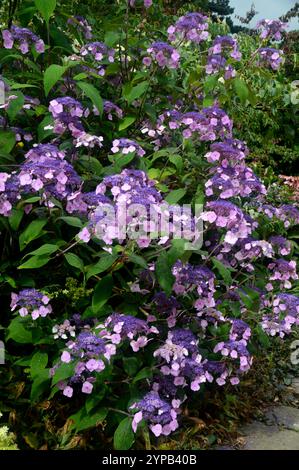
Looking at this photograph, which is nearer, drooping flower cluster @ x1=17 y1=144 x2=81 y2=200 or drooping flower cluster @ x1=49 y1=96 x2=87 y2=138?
drooping flower cluster @ x1=17 y1=144 x2=81 y2=200

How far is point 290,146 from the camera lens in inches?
258

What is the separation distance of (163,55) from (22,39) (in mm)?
687

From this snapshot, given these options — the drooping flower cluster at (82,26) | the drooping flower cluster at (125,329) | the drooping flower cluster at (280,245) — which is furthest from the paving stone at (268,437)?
the drooping flower cluster at (82,26)

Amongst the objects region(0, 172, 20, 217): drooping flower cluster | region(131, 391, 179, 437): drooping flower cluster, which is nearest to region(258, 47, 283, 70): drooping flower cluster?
region(0, 172, 20, 217): drooping flower cluster

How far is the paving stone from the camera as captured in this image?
2980mm

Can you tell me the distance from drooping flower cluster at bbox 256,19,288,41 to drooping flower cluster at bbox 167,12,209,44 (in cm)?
39

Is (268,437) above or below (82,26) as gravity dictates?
below

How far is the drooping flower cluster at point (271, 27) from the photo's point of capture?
3652 millimetres

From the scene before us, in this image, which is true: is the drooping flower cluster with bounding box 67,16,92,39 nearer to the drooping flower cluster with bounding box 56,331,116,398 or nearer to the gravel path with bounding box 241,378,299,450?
the drooping flower cluster with bounding box 56,331,116,398

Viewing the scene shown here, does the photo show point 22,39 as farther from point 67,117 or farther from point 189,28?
point 189,28

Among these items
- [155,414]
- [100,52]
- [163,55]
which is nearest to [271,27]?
[163,55]

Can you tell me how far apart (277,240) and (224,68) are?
3.18 feet

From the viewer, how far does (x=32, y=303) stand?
8.61ft

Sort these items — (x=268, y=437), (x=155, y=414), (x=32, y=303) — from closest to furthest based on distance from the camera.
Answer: (x=155, y=414) → (x=32, y=303) → (x=268, y=437)
